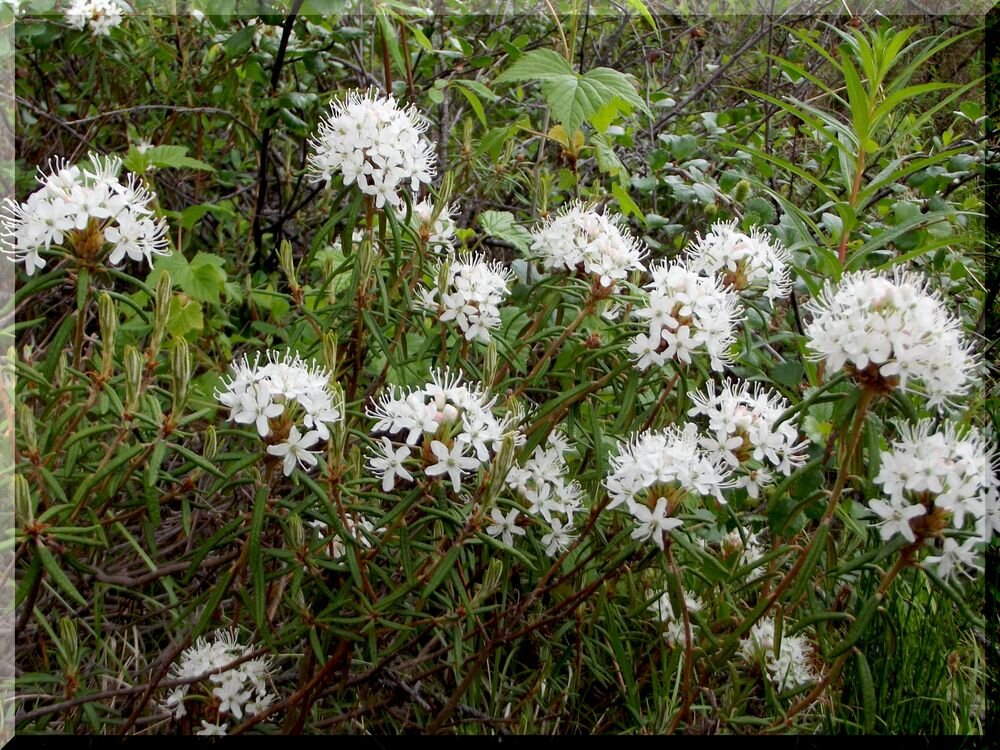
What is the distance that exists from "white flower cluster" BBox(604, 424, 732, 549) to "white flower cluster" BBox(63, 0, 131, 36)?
2198 millimetres

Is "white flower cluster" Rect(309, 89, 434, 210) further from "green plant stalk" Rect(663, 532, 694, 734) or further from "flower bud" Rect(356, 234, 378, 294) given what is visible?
"green plant stalk" Rect(663, 532, 694, 734)

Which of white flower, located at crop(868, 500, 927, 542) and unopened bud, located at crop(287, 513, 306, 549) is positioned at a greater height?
white flower, located at crop(868, 500, 927, 542)

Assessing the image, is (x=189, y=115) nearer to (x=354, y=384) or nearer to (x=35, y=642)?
(x=354, y=384)

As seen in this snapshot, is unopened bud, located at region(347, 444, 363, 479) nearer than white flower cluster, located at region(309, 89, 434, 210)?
Yes

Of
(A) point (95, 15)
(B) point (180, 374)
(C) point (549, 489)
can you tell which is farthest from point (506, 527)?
(A) point (95, 15)

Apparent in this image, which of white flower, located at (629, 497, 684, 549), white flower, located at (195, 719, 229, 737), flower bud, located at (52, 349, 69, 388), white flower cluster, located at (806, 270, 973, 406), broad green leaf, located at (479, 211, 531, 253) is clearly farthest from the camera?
broad green leaf, located at (479, 211, 531, 253)

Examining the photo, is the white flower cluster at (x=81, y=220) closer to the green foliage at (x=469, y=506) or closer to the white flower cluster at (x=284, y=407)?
the green foliage at (x=469, y=506)

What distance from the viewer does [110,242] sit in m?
1.45

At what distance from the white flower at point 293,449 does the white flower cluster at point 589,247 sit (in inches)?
26.6

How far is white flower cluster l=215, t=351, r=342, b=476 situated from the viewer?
1355 mm

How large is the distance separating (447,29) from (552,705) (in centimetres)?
246

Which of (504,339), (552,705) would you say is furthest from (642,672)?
(504,339)

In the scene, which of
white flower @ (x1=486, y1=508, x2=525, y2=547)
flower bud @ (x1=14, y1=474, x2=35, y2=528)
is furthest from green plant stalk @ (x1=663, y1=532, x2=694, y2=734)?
flower bud @ (x1=14, y1=474, x2=35, y2=528)

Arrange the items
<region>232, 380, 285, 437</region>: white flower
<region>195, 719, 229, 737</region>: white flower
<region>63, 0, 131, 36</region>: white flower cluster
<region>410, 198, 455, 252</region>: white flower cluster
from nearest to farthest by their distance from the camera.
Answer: <region>232, 380, 285, 437</region>: white flower, <region>195, 719, 229, 737</region>: white flower, <region>410, 198, 455, 252</region>: white flower cluster, <region>63, 0, 131, 36</region>: white flower cluster
